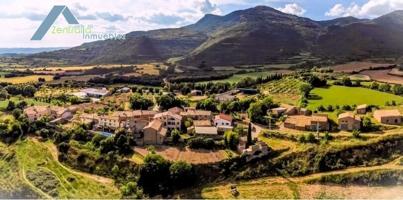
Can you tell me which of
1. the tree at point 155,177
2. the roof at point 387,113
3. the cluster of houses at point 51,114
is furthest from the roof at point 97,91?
the roof at point 387,113

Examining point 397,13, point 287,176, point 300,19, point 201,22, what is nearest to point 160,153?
point 287,176

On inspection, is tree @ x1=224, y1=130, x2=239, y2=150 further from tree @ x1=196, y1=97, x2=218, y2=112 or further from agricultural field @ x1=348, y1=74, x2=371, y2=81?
agricultural field @ x1=348, y1=74, x2=371, y2=81

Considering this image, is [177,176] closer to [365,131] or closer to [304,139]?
[304,139]

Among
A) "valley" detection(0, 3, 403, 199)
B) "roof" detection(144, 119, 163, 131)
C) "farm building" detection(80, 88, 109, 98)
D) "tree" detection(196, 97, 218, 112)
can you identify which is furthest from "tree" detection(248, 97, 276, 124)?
"farm building" detection(80, 88, 109, 98)

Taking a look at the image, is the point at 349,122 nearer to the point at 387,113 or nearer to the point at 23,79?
the point at 387,113

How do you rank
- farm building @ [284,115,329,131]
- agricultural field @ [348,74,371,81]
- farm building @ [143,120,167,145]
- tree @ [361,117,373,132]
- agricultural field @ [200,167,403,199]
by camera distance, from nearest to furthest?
agricultural field @ [200,167,403,199]
tree @ [361,117,373,132]
farm building @ [143,120,167,145]
farm building @ [284,115,329,131]
agricultural field @ [348,74,371,81]

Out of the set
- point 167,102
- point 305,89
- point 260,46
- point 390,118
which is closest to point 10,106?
point 167,102
